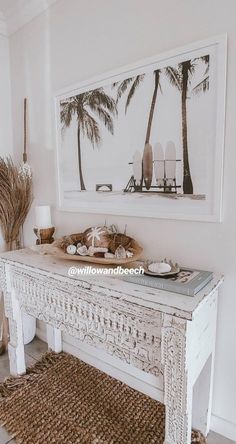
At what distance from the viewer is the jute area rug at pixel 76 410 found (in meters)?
1.25

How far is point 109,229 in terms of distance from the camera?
4.79 feet

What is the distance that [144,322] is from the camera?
0.98 m

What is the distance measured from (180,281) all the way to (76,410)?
98cm

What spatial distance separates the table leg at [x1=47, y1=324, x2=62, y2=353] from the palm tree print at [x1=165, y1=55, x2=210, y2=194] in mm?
1357

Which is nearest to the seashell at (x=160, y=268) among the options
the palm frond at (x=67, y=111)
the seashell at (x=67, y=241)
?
the seashell at (x=67, y=241)

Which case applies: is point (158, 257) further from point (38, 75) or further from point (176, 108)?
point (38, 75)

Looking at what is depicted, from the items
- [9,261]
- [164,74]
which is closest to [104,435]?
[9,261]

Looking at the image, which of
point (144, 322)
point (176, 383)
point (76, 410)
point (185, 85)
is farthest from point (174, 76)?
point (76, 410)

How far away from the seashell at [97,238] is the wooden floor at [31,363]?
99 cm

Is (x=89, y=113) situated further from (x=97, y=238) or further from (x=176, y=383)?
(x=176, y=383)

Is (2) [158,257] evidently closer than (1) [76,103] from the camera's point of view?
Yes

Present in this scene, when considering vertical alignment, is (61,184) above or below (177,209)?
above

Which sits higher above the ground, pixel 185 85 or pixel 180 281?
pixel 185 85

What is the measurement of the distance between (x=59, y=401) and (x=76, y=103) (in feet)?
5.60
